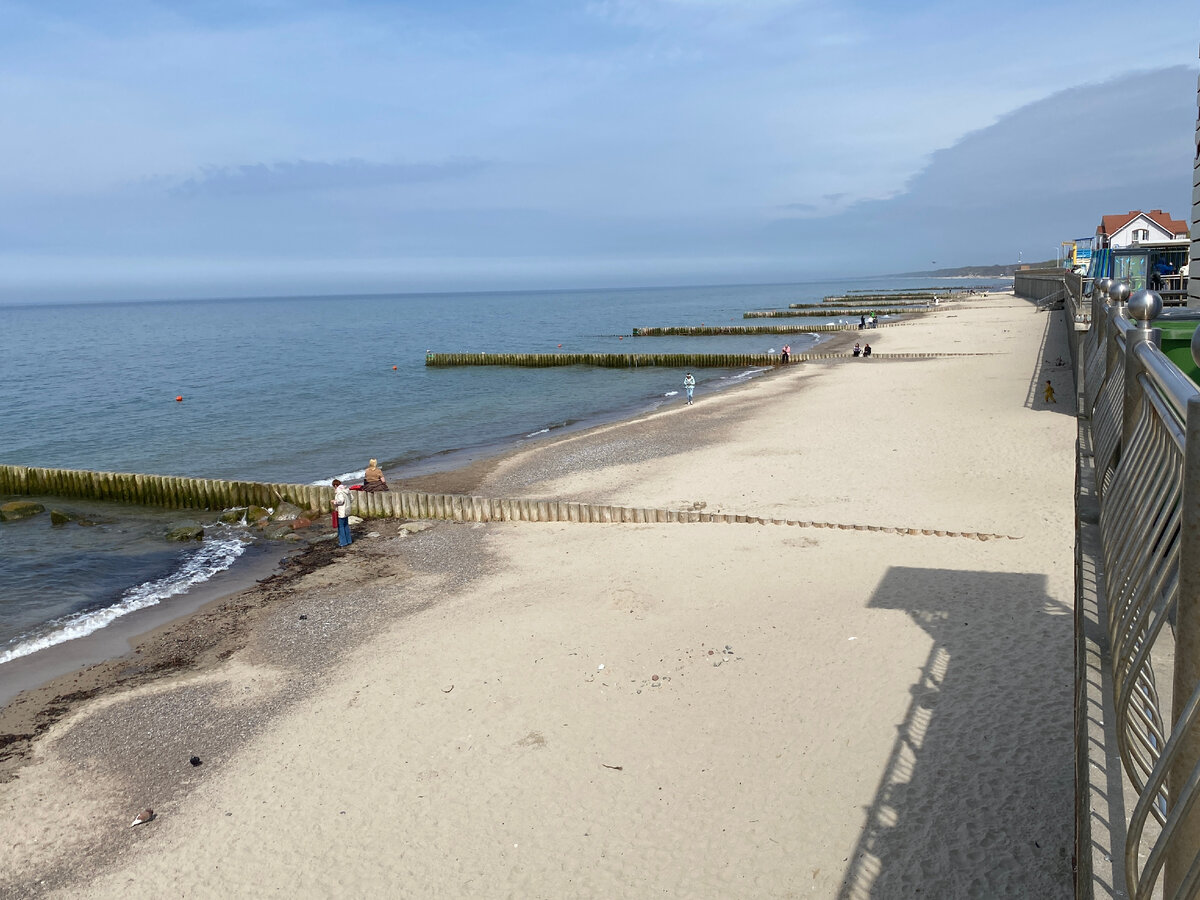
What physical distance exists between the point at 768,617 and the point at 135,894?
27.7 ft

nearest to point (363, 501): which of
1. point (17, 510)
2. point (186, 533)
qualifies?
point (186, 533)

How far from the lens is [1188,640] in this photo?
2.53 meters

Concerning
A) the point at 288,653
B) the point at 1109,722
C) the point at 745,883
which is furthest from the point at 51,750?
the point at 1109,722

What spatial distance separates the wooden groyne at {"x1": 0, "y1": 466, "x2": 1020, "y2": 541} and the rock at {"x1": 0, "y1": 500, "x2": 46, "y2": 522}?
1.81 meters

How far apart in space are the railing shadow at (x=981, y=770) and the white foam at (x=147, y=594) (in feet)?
47.4

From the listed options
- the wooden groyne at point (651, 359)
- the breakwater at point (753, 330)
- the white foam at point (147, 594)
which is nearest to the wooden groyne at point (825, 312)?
the breakwater at point (753, 330)

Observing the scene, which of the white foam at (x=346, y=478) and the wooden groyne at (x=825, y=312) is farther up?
the wooden groyne at (x=825, y=312)

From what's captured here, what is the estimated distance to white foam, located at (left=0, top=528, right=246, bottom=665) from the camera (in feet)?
50.9

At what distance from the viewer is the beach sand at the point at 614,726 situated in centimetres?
788

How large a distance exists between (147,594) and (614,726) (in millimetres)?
12326

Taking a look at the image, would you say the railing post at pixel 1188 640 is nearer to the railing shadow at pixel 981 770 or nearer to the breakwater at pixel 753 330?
the railing shadow at pixel 981 770

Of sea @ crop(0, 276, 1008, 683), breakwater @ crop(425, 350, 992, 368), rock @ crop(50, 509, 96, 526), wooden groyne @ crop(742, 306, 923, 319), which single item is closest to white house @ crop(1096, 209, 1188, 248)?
wooden groyne @ crop(742, 306, 923, 319)

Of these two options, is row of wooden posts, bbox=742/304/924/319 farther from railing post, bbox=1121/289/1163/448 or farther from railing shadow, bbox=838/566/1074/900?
railing post, bbox=1121/289/1163/448

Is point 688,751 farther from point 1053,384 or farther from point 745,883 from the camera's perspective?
point 1053,384
